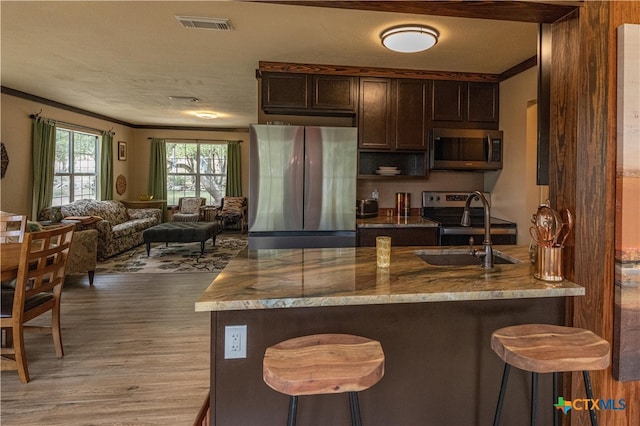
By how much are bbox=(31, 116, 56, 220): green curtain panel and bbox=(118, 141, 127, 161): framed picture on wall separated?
2107mm

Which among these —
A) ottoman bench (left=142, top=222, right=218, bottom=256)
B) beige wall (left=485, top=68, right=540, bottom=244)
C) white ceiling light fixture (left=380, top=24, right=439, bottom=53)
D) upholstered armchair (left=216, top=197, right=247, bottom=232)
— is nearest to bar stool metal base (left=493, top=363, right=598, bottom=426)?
white ceiling light fixture (left=380, top=24, right=439, bottom=53)

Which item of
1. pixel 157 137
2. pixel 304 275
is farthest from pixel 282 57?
pixel 157 137

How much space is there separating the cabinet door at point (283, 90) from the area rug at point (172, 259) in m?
2.68

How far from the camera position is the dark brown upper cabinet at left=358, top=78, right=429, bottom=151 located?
12.3 ft

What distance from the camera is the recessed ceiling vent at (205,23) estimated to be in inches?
104

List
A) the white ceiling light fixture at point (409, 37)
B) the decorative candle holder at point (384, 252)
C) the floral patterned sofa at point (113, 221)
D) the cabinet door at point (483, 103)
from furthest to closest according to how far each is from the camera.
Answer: the floral patterned sofa at point (113, 221)
the cabinet door at point (483, 103)
the white ceiling light fixture at point (409, 37)
the decorative candle holder at point (384, 252)

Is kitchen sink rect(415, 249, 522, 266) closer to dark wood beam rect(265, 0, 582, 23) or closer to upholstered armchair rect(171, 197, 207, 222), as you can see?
→ dark wood beam rect(265, 0, 582, 23)

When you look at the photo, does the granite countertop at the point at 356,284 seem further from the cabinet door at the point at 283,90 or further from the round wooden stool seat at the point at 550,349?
the cabinet door at the point at 283,90

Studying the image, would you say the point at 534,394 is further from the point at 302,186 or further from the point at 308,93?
the point at 308,93

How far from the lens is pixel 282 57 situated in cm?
340

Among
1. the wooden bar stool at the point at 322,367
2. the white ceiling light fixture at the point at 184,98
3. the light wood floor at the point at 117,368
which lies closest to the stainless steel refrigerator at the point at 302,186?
the light wood floor at the point at 117,368

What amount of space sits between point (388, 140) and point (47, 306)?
3.28 meters

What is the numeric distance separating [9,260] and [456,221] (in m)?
3.80

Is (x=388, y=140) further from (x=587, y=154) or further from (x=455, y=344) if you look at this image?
(x=455, y=344)
